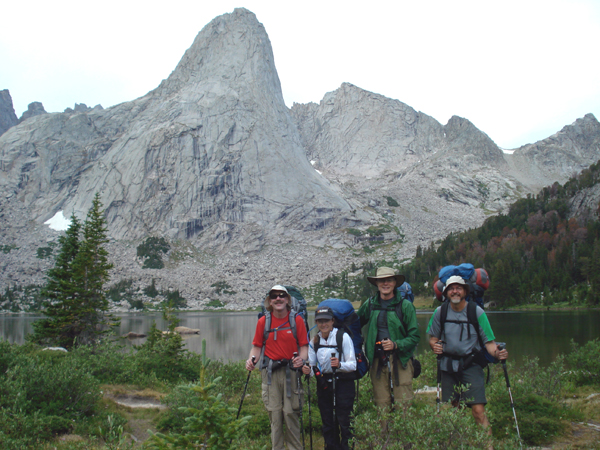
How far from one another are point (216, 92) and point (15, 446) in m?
188

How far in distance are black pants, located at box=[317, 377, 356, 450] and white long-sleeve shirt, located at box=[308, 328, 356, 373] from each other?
0.25m

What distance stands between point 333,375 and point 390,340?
1.13 meters

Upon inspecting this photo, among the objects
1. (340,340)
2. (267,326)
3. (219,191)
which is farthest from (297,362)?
(219,191)

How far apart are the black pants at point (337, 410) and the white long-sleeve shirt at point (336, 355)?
25cm

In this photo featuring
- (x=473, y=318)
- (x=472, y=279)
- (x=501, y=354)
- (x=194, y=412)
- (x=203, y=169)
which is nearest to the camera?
(x=194, y=412)

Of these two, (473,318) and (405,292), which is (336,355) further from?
(473,318)

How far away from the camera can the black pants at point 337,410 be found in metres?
7.10

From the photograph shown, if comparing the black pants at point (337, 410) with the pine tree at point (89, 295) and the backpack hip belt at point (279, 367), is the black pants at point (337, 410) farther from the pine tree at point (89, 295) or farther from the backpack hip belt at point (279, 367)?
the pine tree at point (89, 295)

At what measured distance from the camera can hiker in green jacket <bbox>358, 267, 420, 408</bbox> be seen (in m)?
7.25

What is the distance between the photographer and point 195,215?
166 metres

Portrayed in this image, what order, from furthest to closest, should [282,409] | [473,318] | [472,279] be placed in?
1. [472,279]
2. [282,409]
3. [473,318]

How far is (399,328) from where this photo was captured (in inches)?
291

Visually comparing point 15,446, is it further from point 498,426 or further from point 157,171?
point 157,171

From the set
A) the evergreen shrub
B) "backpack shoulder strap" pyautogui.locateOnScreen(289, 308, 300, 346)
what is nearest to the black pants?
"backpack shoulder strap" pyautogui.locateOnScreen(289, 308, 300, 346)
